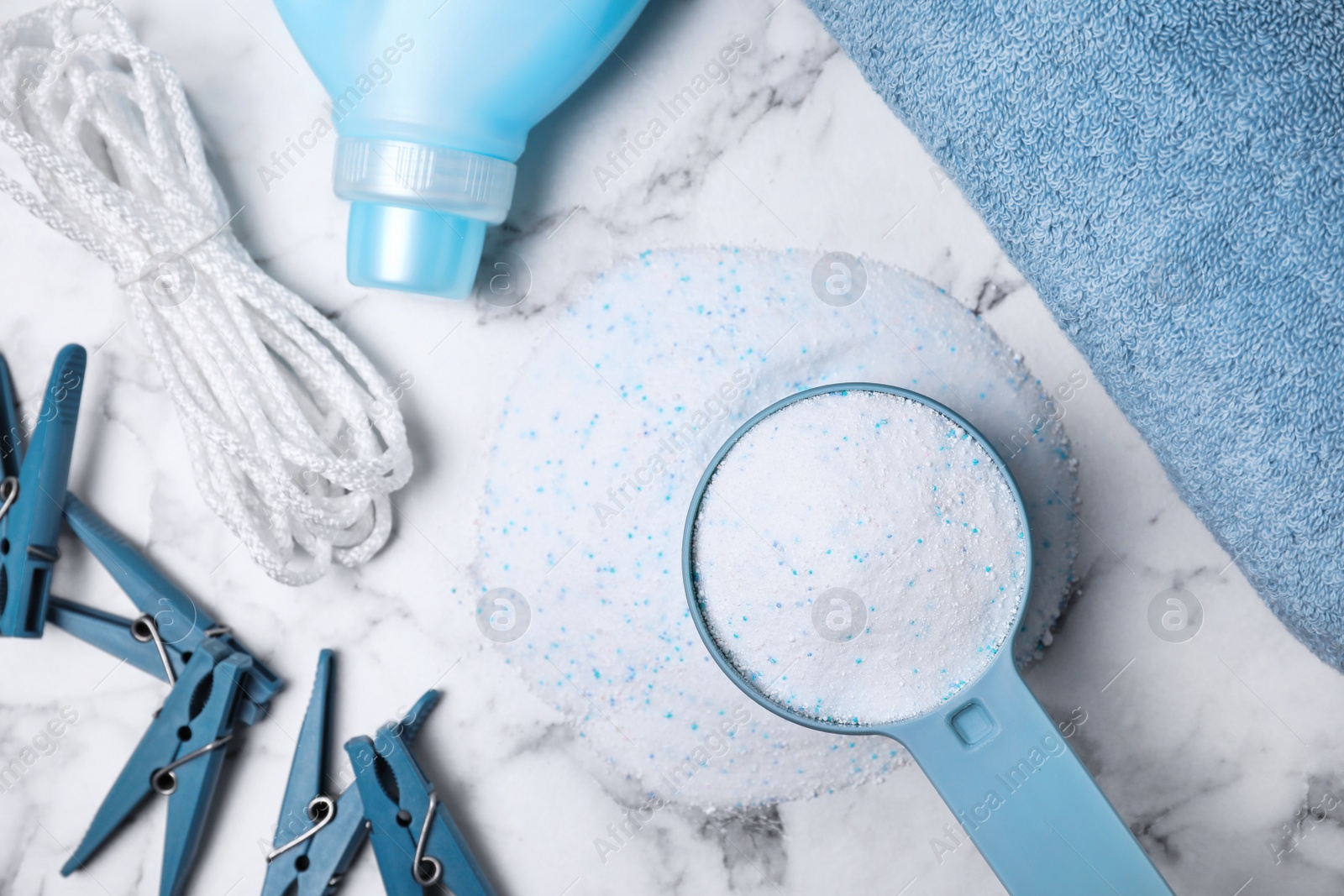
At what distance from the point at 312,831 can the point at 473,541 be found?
16cm

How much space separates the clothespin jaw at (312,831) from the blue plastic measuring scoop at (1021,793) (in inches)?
10.7

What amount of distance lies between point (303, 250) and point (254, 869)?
0.33m

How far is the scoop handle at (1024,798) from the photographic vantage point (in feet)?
1.17

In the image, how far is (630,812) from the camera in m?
0.47

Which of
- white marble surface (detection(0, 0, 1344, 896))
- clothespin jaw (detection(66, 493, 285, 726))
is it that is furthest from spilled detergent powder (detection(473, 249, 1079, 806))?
clothespin jaw (detection(66, 493, 285, 726))

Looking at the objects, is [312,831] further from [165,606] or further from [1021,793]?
[1021,793]

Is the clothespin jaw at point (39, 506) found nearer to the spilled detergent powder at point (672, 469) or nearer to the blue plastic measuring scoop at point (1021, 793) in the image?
the spilled detergent powder at point (672, 469)

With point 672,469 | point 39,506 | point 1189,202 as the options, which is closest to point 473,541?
point 672,469

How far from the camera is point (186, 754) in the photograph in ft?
1.51

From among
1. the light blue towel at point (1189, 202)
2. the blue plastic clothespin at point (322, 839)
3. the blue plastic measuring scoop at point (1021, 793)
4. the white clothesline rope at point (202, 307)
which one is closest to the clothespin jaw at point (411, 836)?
the blue plastic clothespin at point (322, 839)

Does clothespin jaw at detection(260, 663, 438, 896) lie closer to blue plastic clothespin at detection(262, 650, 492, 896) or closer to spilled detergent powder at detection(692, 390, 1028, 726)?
blue plastic clothespin at detection(262, 650, 492, 896)

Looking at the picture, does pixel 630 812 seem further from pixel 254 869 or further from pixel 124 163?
pixel 124 163

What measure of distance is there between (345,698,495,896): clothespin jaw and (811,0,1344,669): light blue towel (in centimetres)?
38

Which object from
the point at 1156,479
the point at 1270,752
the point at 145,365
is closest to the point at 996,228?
the point at 1156,479
